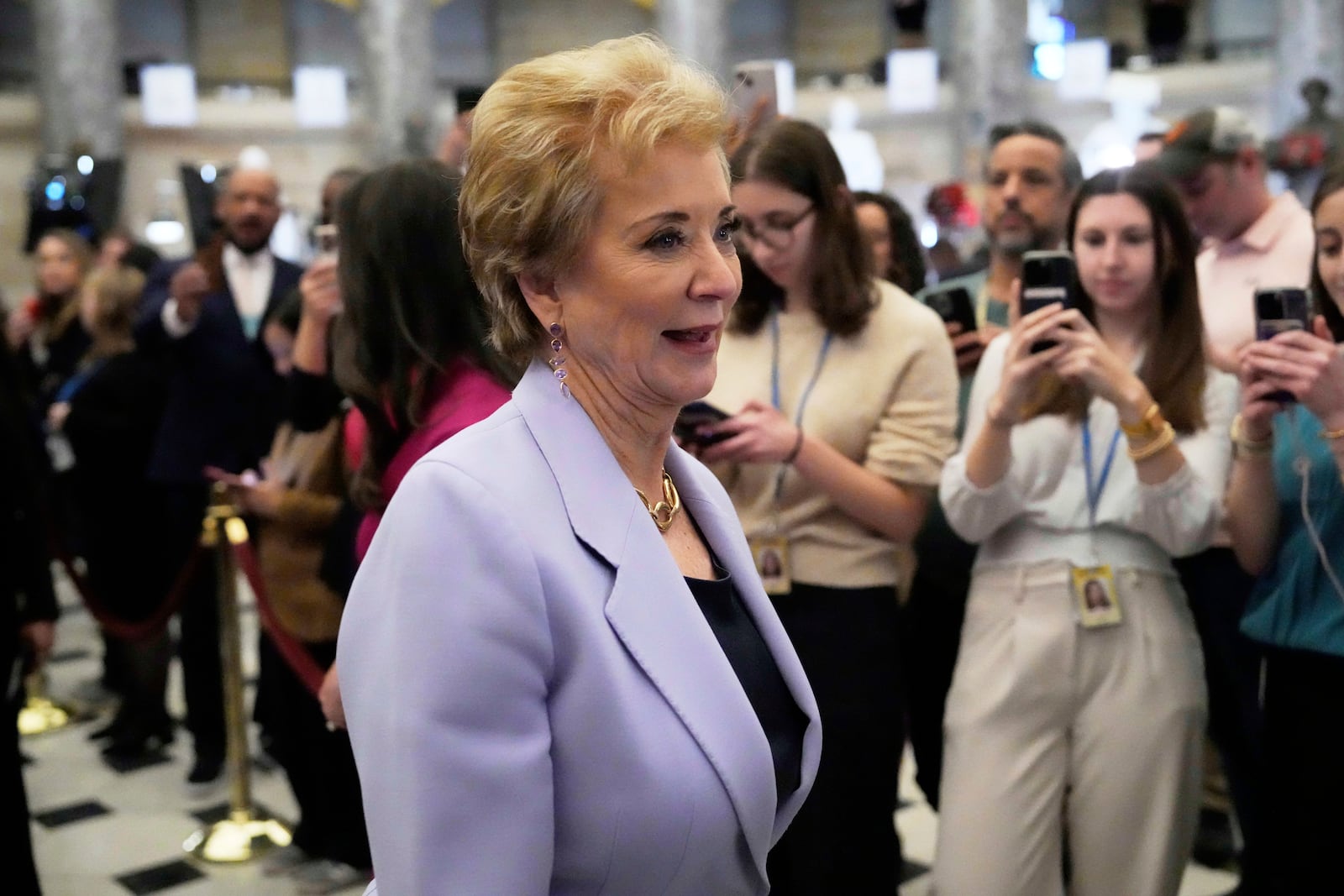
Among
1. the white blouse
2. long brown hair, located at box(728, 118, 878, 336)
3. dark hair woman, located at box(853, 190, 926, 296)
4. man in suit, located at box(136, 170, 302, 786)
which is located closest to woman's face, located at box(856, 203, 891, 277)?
dark hair woman, located at box(853, 190, 926, 296)

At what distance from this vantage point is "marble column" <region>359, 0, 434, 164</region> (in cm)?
1878

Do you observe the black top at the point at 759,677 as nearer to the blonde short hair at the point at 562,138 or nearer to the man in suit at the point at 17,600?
the blonde short hair at the point at 562,138

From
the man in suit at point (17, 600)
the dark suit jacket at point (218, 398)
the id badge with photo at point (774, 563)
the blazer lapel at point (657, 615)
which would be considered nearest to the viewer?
the blazer lapel at point (657, 615)

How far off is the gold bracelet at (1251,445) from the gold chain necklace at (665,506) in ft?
4.66

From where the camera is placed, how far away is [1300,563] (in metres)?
2.66

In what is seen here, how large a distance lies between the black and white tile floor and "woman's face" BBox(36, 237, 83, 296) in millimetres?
2813

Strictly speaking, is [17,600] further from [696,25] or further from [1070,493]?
[696,25]

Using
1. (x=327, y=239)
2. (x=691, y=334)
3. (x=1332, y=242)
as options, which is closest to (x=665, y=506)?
(x=691, y=334)

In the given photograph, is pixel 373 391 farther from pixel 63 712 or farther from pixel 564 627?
pixel 63 712

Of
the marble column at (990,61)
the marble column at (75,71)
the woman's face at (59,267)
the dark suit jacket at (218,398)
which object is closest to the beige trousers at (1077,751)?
the dark suit jacket at (218,398)

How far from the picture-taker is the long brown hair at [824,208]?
2.93m

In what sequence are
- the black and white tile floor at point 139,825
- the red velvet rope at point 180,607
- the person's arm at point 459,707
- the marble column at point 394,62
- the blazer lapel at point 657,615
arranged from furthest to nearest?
1. the marble column at point 394,62
2. the black and white tile floor at point 139,825
3. the red velvet rope at point 180,607
4. the blazer lapel at point 657,615
5. the person's arm at point 459,707

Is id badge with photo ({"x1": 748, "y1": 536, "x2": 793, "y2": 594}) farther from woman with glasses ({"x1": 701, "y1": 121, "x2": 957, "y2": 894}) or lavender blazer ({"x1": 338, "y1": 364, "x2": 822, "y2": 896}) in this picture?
lavender blazer ({"x1": 338, "y1": 364, "x2": 822, "y2": 896})

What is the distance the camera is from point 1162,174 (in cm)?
296
